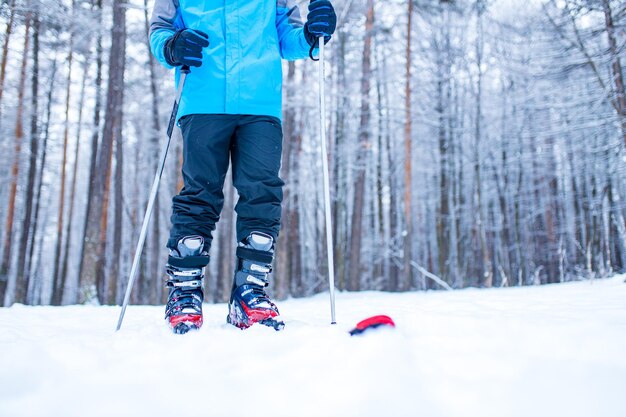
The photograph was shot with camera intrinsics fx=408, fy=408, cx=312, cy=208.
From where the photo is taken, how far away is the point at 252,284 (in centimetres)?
198

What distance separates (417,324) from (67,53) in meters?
14.3

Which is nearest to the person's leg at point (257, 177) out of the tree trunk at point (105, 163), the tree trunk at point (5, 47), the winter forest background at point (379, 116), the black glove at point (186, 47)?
the black glove at point (186, 47)

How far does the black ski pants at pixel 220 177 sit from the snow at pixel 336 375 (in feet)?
2.26

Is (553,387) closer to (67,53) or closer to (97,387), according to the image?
(97,387)

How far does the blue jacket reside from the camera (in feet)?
6.75

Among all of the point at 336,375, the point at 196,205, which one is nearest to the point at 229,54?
the point at 196,205

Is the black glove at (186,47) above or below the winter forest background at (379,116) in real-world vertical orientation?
below

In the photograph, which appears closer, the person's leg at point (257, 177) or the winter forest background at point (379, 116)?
the person's leg at point (257, 177)

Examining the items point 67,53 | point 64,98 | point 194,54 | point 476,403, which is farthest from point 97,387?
point 64,98

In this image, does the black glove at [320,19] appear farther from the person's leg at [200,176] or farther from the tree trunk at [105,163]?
the tree trunk at [105,163]

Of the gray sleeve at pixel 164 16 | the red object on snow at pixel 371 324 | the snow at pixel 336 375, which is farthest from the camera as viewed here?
the gray sleeve at pixel 164 16

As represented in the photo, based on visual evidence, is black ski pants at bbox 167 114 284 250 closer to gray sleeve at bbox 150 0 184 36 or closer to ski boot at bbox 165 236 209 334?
ski boot at bbox 165 236 209 334

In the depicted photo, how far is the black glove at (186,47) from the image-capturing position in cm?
189

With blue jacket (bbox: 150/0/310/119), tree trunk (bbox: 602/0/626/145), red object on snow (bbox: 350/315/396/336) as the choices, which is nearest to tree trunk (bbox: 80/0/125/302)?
blue jacket (bbox: 150/0/310/119)
